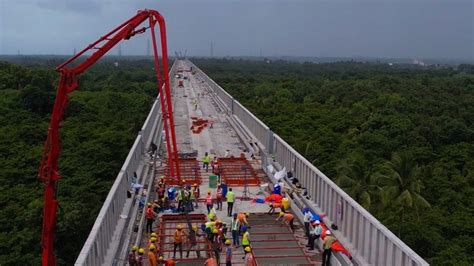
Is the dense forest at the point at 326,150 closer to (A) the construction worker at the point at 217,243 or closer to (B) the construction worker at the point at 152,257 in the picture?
(A) the construction worker at the point at 217,243

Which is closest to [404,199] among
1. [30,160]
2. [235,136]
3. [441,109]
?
[235,136]

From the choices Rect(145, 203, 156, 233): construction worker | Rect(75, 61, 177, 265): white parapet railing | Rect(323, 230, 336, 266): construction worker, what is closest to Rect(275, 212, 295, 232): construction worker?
Rect(323, 230, 336, 266): construction worker

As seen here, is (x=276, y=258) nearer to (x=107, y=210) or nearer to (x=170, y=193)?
(x=107, y=210)

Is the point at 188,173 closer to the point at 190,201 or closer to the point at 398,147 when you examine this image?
the point at 190,201

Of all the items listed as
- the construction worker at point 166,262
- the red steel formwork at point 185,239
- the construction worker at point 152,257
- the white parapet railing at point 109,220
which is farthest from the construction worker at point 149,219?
the construction worker at point 152,257

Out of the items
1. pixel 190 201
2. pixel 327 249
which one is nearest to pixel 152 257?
pixel 327 249

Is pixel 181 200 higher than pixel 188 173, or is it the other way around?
pixel 181 200
